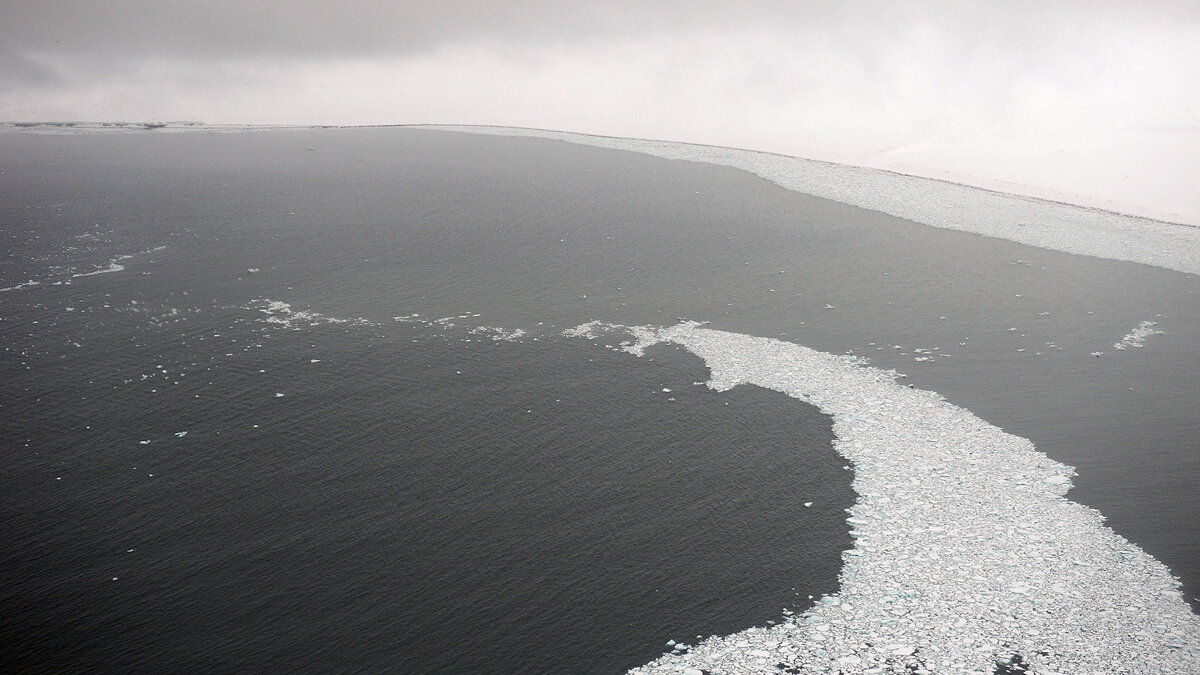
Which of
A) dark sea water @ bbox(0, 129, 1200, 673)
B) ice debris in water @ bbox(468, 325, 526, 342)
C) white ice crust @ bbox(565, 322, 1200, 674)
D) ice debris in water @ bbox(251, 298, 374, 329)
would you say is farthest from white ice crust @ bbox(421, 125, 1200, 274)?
ice debris in water @ bbox(251, 298, 374, 329)

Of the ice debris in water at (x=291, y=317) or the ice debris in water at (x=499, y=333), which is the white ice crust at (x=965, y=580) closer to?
the ice debris in water at (x=499, y=333)

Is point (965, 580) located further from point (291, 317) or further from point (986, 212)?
point (986, 212)

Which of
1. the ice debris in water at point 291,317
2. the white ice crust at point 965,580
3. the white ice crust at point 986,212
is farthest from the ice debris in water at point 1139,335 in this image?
the ice debris in water at point 291,317

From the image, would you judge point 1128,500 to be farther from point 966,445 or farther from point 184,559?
point 184,559

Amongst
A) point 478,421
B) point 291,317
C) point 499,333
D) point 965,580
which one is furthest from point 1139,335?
point 291,317

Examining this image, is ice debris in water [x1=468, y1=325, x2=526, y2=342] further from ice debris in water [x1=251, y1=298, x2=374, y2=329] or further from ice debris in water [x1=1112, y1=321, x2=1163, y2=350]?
ice debris in water [x1=1112, y1=321, x2=1163, y2=350]

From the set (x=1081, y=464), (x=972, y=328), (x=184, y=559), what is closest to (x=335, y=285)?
(x=184, y=559)
